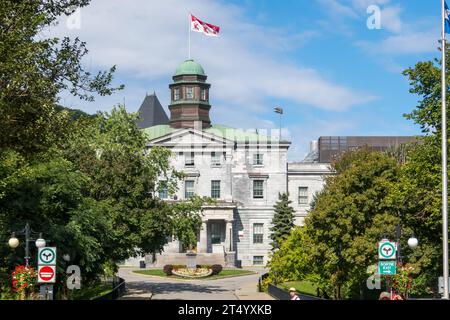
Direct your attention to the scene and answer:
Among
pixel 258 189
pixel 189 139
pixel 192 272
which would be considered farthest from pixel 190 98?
pixel 192 272

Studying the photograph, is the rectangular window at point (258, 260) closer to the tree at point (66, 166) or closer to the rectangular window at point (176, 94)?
the rectangular window at point (176, 94)

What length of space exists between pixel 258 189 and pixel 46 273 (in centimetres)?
6548

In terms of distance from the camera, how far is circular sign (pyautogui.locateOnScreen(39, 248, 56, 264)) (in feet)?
69.5

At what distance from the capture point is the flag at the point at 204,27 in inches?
2729

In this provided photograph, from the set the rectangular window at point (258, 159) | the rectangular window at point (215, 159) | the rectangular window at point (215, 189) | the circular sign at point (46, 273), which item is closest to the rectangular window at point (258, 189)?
the rectangular window at point (258, 159)

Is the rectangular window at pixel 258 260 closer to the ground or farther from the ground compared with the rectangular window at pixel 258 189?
closer to the ground

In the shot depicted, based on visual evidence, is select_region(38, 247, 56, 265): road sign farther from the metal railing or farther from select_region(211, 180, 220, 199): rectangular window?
select_region(211, 180, 220, 199): rectangular window

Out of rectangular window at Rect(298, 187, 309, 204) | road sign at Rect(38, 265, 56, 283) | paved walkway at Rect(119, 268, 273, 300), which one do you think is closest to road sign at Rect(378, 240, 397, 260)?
road sign at Rect(38, 265, 56, 283)

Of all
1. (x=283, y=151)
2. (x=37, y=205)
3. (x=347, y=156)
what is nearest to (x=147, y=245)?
(x=37, y=205)

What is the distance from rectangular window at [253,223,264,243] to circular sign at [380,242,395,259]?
209 ft

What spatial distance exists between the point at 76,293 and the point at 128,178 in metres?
10.3

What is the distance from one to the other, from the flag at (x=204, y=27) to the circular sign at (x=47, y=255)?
165ft

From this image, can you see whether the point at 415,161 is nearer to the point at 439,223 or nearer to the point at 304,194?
the point at 439,223

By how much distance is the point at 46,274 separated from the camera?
2142 centimetres
